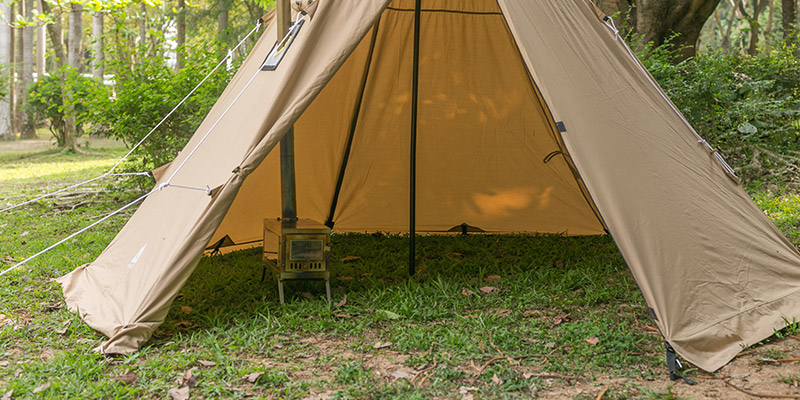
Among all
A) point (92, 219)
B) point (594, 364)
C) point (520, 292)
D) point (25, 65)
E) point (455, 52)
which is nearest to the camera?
point (594, 364)

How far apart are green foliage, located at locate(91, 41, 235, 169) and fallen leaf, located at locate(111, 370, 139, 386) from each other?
403cm

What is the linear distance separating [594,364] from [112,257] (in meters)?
2.78

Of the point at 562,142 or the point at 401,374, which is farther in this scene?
the point at 562,142

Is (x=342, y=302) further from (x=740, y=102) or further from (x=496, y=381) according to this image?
(x=740, y=102)

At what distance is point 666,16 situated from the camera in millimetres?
7477

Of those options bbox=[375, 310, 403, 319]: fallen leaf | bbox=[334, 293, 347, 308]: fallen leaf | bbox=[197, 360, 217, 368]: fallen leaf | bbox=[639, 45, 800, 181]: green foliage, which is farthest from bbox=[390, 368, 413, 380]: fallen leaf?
bbox=[639, 45, 800, 181]: green foliage

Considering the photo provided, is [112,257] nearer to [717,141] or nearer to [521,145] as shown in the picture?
[521,145]

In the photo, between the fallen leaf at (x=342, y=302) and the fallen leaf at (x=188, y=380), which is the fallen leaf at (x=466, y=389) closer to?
the fallen leaf at (x=188, y=380)

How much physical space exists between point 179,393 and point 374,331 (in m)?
1.05

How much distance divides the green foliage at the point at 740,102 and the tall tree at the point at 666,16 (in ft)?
2.26

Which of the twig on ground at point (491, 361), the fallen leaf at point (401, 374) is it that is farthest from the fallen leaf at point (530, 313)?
the fallen leaf at point (401, 374)

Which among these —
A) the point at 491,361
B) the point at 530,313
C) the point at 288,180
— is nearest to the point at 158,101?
the point at 288,180

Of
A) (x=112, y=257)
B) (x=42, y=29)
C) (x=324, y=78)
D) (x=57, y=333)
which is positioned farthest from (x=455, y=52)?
(x=42, y=29)

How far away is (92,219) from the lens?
A: 6309 millimetres
